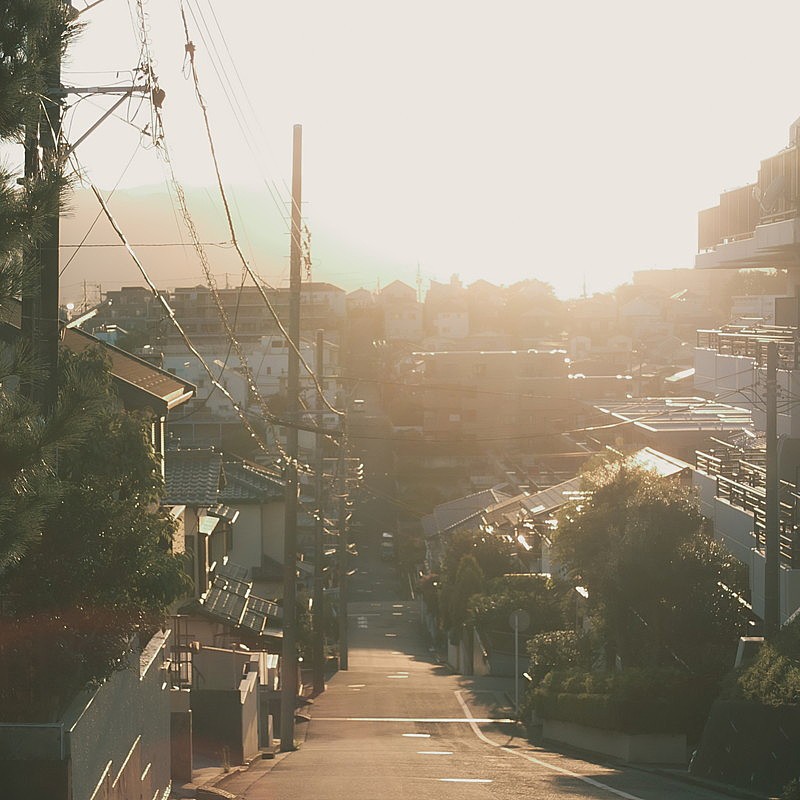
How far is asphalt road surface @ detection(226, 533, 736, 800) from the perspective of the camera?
40.5 feet

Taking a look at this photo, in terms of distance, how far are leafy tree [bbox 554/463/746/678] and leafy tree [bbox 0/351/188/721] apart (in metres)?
10.4

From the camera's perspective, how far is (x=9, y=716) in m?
8.38

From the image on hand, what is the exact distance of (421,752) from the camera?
56.7ft

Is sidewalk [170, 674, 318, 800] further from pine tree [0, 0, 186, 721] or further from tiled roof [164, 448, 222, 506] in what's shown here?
tiled roof [164, 448, 222, 506]

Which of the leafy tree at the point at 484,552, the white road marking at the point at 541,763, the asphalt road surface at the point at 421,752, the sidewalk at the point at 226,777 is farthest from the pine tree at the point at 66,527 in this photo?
the leafy tree at the point at 484,552

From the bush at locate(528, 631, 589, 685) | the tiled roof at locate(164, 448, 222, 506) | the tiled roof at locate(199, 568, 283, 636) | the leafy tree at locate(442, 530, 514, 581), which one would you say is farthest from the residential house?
the bush at locate(528, 631, 589, 685)

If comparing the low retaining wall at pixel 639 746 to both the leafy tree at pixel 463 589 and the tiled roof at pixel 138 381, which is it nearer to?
A: the tiled roof at pixel 138 381

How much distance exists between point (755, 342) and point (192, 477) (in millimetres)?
10922

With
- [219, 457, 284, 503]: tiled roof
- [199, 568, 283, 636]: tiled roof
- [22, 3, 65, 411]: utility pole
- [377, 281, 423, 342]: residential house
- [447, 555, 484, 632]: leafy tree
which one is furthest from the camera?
[377, 281, 423, 342]: residential house

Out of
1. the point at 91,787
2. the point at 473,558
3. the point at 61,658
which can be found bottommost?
the point at 473,558

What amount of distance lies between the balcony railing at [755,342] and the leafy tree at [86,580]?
1165 centimetres

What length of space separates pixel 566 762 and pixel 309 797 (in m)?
6.00

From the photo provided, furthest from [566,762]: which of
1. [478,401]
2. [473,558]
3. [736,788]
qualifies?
[478,401]

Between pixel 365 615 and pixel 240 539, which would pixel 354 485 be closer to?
pixel 240 539
